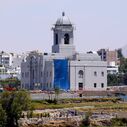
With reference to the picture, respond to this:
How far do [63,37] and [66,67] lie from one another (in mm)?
5161

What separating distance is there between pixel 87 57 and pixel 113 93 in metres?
9.41

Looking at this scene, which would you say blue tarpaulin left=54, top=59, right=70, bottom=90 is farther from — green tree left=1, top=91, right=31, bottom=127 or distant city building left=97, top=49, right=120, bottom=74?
distant city building left=97, top=49, right=120, bottom=74

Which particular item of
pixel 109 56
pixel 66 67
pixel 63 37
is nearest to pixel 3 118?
pixel 66 67

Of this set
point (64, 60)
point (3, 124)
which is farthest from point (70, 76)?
point (3, 124)

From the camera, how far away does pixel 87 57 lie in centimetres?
7531

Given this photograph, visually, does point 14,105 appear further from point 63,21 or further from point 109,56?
point 109,56

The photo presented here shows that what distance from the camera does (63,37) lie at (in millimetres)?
78188

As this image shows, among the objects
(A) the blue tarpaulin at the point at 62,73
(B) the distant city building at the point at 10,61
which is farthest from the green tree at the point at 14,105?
(B) the distant city building at the point at 10,61

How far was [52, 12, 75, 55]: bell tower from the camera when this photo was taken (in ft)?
255

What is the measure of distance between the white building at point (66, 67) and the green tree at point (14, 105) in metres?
27.0

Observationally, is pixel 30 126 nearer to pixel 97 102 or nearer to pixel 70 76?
pixel 97 102

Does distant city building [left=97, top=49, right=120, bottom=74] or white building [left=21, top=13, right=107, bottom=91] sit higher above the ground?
distant city building [left=97, top=49, right=120, bottom=74]

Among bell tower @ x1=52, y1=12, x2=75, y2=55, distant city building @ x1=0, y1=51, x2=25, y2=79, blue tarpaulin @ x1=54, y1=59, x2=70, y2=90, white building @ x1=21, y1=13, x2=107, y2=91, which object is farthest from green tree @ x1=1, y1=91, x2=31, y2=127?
distant city building @ x1=0, y1=51, x2=25, y2=79

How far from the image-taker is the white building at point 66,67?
74.0m
